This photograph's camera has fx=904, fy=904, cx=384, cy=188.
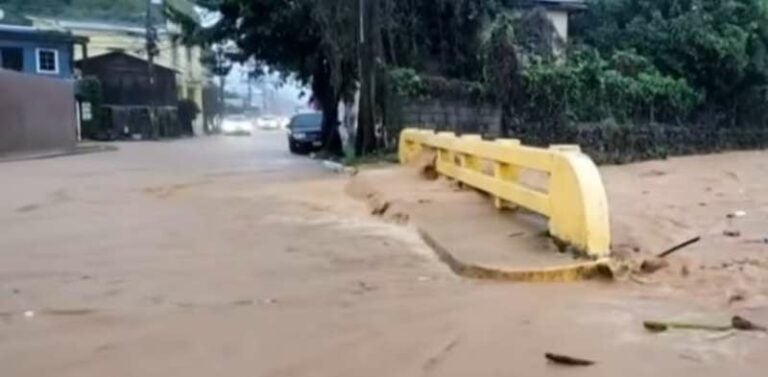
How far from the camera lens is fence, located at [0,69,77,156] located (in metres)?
28.0

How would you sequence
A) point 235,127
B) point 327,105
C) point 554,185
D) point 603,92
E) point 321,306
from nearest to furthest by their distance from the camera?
point 321,306 → point 554,185 → point 603,92 → point 327,105 → point 235,127

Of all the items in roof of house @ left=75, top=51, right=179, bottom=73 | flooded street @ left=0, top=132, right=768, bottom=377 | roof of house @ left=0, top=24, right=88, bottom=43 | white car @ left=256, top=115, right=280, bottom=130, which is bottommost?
white car @ left=256, top=115, right=280, bottom=130

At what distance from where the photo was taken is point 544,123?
2219 centimetres

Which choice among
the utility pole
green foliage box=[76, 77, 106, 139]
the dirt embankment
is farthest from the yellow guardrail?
the utility pole

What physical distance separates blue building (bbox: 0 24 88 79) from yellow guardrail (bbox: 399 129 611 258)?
34710mm

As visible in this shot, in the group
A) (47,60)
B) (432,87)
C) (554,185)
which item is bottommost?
(554,185)

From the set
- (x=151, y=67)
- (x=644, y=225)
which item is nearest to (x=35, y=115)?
(x=151, y=67)

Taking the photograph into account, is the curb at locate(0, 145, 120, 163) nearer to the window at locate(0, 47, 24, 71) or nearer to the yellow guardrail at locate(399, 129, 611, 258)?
the window at locate(0, 47, 24, 71)

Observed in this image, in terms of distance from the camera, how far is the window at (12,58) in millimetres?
41594

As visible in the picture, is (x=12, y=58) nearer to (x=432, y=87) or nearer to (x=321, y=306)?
(x=432, y=87)

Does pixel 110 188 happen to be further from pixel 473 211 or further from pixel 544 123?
pixel 544 123

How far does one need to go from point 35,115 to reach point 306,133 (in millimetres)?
9052

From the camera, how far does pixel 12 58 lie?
137 ft

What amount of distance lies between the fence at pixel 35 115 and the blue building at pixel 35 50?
27.3 feet
